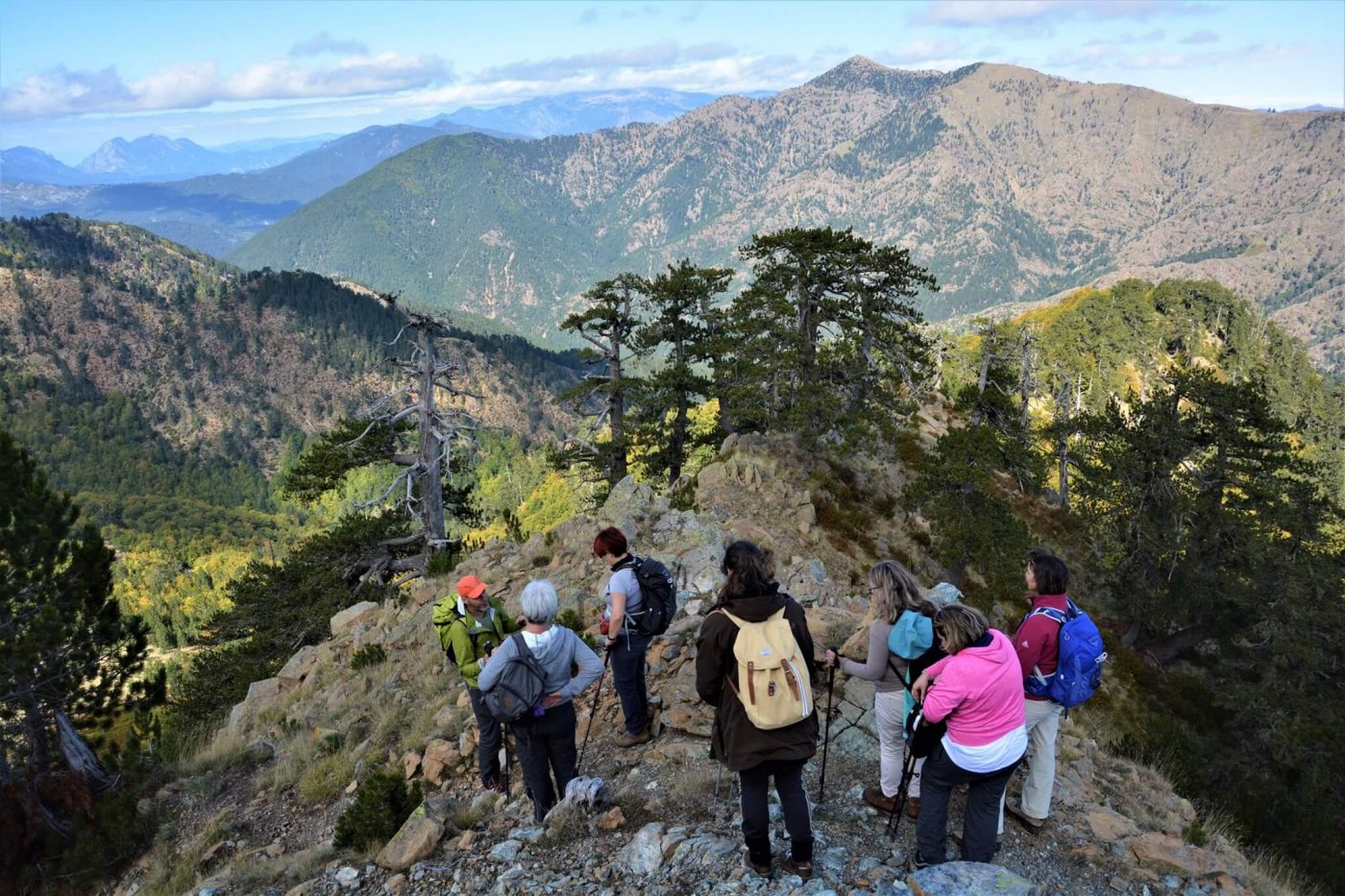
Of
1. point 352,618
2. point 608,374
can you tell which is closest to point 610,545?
point 352,618

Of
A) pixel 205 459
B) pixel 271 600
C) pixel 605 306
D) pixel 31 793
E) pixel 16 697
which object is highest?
pixel 605 306

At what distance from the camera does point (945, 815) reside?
4996mm

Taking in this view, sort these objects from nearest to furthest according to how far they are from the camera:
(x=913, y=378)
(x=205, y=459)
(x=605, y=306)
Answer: (x=605, y=306)
(x=913, y=378)
(x=205, y=459)

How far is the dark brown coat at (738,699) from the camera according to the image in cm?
464

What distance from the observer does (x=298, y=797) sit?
8.78m

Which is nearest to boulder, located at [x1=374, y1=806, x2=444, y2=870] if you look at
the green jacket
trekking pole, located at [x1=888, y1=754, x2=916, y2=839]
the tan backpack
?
the green jacket

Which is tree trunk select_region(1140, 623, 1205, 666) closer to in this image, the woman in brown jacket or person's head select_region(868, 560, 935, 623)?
person's head select_region(868, 560, 935, 623)

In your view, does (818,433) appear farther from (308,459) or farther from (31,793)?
(31,793)

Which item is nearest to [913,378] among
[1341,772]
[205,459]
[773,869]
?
[1341,772]

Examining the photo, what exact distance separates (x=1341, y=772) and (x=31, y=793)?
1085 inches

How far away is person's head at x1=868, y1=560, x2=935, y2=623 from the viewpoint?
5254 mm

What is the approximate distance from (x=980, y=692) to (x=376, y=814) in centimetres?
544

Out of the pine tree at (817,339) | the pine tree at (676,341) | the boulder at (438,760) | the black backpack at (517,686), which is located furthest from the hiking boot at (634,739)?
the pine tree at (676,341)

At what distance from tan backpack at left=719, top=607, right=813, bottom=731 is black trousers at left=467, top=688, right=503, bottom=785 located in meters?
3.62
